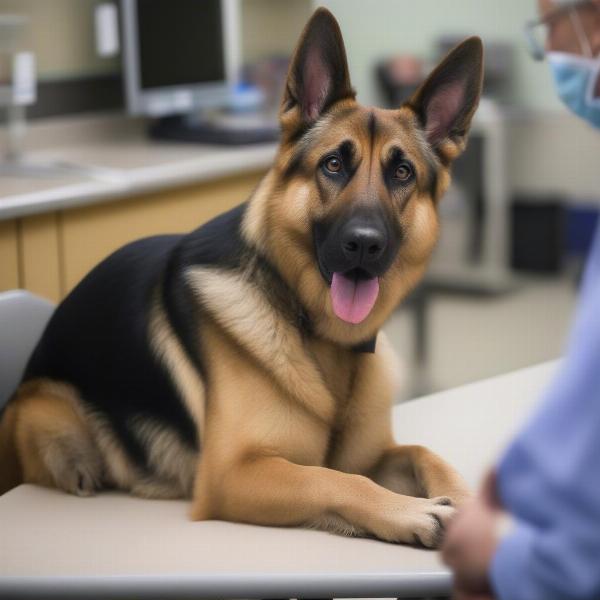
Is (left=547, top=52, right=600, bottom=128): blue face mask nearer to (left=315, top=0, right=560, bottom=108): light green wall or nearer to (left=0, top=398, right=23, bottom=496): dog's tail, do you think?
(left=0, top=398, right=23, bottom=496): dog's tail

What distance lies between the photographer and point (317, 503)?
1230 mm

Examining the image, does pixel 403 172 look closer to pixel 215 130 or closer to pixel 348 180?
pixel 348 180

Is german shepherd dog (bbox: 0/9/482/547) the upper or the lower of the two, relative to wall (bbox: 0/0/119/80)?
lower

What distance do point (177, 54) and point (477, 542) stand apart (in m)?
3.19

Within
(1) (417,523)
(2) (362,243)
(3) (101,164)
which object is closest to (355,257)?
(2) (362,243)

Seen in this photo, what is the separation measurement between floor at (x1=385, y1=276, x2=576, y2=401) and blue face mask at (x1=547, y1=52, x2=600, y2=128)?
257 cm

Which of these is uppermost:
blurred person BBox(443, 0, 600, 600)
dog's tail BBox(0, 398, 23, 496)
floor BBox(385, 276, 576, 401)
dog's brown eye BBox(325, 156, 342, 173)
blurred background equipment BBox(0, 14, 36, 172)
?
blurred background equipment BBox(0, 14, 36, 172)

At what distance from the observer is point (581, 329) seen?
2.05 feet

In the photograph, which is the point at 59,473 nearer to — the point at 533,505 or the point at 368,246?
the point at 368,246

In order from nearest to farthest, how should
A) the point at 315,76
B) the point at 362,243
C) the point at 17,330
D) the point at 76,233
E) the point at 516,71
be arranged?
the point at 362,243, the point at 315,76, the point at 17,330, the point at 76,233, the point at 516,71

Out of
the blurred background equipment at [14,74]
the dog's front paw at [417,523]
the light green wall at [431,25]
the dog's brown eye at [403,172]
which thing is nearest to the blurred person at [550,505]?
the dog's front paw at [417,523]

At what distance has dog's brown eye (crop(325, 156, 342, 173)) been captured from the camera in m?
1.43

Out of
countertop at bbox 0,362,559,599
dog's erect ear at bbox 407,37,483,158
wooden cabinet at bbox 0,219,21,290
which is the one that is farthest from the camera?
wooden cabinet at bbox 0,219,21,290

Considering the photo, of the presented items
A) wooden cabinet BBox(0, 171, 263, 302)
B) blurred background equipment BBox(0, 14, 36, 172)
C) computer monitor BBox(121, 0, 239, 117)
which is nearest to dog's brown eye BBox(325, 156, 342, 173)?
wooden cabinet BBox(0, 171, 263, 302)
